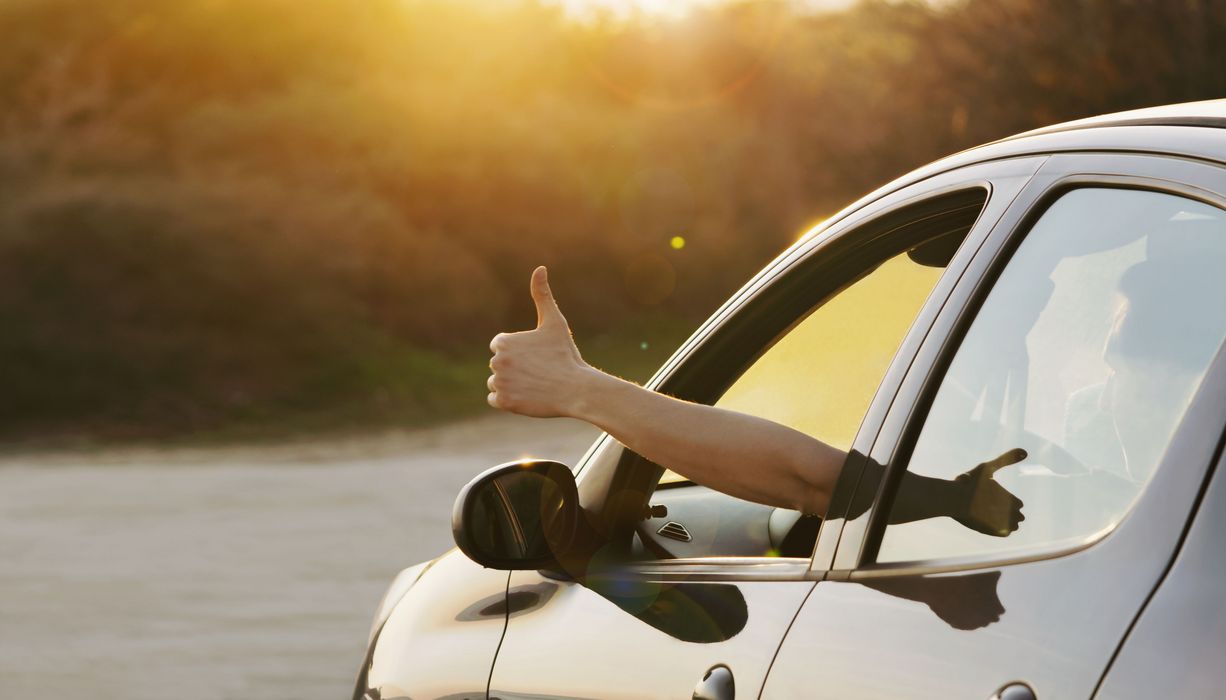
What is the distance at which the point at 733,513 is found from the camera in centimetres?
291

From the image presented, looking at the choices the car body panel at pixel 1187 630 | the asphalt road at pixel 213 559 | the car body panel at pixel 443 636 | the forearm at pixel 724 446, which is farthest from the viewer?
the asphalt road at pixel 213 559

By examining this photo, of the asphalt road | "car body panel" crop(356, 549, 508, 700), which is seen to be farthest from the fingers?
the asphalt road

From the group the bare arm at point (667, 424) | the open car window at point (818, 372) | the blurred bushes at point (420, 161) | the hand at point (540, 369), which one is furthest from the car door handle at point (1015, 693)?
the blurred bushes at point (420, 161)

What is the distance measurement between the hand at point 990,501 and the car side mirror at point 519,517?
2.90 feet

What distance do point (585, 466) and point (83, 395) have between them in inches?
762

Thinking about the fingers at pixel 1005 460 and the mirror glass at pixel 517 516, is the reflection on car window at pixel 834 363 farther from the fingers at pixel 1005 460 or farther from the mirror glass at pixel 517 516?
the fingers at pixel 1005 460

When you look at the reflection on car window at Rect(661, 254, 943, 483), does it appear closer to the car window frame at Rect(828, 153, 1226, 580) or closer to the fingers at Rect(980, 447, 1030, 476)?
the car window frame at Rect(828, 153, 1226, 580)

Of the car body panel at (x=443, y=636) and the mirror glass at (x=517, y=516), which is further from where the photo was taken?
the car body panel at (x=443, y=636)

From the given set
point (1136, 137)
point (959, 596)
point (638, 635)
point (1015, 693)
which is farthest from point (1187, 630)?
point (638, 635)

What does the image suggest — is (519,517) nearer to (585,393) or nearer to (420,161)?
(585,393)

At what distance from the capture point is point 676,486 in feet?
10.8

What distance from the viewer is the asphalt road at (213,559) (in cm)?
690

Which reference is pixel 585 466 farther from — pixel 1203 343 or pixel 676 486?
pixel 1203 343

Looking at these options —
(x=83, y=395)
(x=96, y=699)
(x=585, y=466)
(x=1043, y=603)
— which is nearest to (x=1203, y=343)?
(x=1043, y=603)
